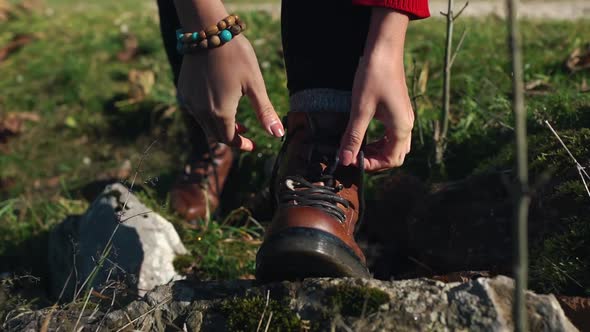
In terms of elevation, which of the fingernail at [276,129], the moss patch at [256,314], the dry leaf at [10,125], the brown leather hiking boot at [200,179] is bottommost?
the dry leaf at [10,125]

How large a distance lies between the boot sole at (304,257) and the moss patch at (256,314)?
0.09 m

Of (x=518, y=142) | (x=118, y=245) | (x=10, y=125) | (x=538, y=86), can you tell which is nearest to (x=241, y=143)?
(x=118, y=245)

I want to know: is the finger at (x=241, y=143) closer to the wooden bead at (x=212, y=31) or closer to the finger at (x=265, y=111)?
the finger at (x=265, y=111)

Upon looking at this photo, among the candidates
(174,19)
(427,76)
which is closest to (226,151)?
(174,19)

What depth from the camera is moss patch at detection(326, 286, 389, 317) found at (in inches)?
60.1

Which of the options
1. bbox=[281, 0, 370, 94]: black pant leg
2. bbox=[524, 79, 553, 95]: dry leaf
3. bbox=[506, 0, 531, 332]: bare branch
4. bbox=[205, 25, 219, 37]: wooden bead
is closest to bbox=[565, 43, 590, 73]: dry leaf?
bbox=[524, 79, 553, 95]: dry leaf

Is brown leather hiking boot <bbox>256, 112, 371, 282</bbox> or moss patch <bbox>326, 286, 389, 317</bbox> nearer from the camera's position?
moss patch <bbox>326, 286, 389, 317</bbox>

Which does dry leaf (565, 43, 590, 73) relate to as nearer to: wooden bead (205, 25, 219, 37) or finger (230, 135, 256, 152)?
finger (230, 135, 256, 152)

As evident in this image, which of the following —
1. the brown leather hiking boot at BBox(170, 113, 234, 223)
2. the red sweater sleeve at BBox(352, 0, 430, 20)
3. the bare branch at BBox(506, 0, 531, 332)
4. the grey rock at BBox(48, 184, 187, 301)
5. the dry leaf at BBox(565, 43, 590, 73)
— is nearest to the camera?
the bare branch at BBox(506, 0, 531, 332)

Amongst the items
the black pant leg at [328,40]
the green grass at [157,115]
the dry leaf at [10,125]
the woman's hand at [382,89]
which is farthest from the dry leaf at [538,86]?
the dry leaf at [10,125]

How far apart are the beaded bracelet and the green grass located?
0.39 m

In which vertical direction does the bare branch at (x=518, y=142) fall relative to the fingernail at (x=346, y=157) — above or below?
above

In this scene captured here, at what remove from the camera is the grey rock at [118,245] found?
2.39 meters

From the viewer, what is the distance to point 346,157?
1.80 meters
